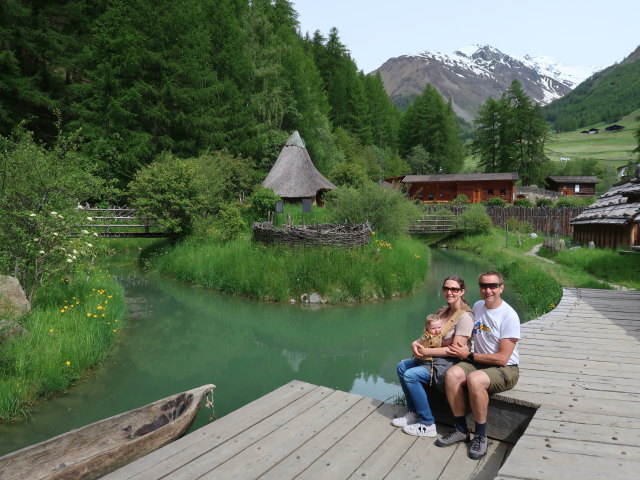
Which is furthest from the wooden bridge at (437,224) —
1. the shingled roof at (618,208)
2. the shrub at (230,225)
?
the shrub at (230,225)

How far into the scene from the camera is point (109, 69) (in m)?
26.6

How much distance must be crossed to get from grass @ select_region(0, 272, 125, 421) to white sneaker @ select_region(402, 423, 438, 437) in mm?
5312

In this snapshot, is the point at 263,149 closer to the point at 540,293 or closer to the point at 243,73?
the point at 243,73

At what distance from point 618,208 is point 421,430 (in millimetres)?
15993

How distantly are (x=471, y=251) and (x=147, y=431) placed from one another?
2515 centimetres

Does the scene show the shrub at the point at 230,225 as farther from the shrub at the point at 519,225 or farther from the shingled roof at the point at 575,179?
the shingled roof at the point at 575,179

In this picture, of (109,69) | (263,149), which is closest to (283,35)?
(263,149)

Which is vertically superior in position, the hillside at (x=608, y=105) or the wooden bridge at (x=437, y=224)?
the hillside at (x=608, y=105)

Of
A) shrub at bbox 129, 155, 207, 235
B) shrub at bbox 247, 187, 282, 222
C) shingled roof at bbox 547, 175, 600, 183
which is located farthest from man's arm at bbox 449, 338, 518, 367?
shingled roof at bbox 547, 175, 600, 183

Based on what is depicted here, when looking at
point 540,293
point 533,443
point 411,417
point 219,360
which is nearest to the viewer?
point 533,443

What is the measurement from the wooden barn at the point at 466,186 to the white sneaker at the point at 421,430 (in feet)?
151

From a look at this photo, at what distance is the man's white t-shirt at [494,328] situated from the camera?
4.18 meters

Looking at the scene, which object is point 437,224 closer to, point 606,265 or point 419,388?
point 606,265

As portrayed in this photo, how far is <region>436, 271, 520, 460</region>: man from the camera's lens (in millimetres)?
3955
